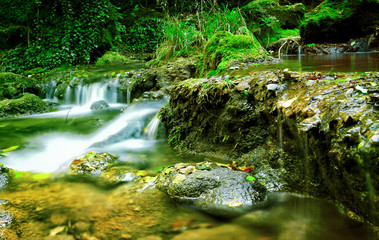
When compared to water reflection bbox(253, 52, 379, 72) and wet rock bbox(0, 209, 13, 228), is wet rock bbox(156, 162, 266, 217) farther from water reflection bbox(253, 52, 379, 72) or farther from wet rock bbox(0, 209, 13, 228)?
water reflection bbox(253, 52, 379, 72)

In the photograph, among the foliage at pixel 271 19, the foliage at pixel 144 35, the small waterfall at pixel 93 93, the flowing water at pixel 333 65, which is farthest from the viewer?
the foliage at pixel 144 35

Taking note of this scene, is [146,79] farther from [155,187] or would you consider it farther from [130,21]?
[130,21]

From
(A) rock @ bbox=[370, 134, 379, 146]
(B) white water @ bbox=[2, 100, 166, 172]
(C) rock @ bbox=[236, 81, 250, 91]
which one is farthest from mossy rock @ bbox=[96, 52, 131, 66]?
(A) rock @ bbox=[370, 134, 379, 146]

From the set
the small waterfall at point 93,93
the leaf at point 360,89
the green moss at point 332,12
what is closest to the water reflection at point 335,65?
the leaf at point 360,89

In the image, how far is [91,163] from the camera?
3.48 meters

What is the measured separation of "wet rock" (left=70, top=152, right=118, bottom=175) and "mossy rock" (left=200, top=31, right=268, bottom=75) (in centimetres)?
271

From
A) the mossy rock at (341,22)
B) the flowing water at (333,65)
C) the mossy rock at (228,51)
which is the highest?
the mossy rock at (341,22)

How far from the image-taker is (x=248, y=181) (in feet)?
8.16

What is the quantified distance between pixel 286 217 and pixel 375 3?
10531 millimetres

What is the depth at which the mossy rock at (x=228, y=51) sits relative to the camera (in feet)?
17.4

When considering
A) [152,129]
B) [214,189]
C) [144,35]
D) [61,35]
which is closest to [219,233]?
[214,189]

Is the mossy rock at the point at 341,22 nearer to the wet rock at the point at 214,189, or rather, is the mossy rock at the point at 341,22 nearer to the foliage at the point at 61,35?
the foliage at the point at 61,35

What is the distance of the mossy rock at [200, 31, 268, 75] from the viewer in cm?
531

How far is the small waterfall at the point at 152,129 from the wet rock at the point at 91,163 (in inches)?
42.5
